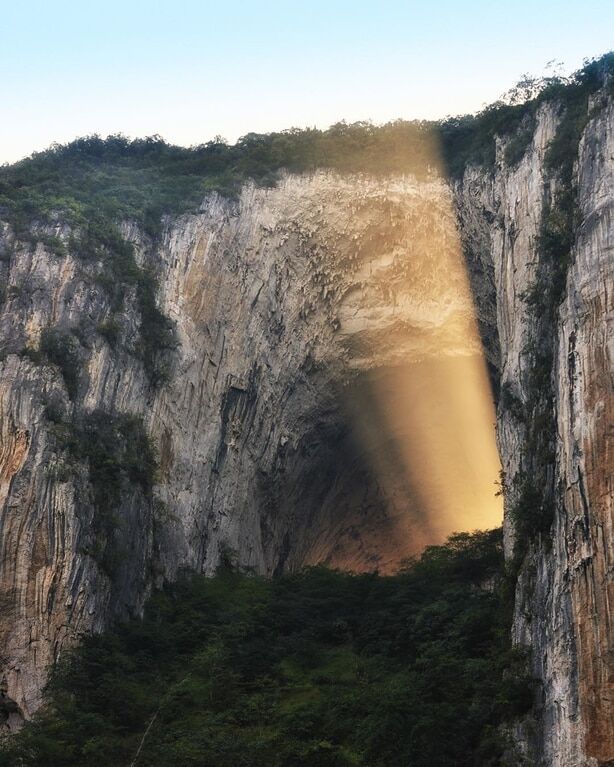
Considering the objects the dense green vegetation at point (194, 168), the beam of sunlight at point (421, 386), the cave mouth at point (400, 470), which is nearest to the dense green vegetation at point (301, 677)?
the cave mouth at point (400, 470)

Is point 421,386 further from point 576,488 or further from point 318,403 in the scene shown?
point 576,488

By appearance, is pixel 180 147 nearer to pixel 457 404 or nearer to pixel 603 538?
pixel 457 404

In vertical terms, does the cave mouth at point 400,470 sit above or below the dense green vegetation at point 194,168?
below

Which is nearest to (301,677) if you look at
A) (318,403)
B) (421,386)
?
(318,403)

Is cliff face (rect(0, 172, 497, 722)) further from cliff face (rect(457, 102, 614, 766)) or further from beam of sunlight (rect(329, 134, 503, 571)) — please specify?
cliff face (rect(457, 102, 614, 766))

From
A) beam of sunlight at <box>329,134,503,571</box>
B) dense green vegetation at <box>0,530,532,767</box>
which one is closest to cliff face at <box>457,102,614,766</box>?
dense green vegetation at <box>0,530,532,767</box>

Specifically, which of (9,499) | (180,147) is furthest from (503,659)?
(180,147)

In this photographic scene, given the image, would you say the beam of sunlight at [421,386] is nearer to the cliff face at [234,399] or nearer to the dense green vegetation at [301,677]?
the cliff face at [234,399]
